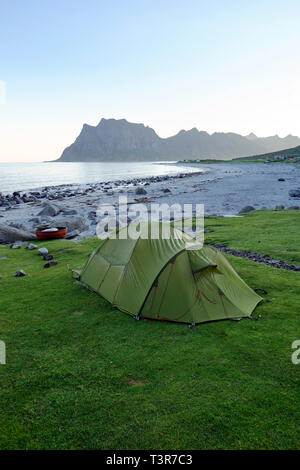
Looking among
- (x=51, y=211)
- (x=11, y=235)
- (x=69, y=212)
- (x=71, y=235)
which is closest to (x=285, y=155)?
(x=69, y=212)

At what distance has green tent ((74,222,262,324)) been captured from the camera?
7828 millimetres

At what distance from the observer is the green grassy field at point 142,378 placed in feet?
14.8

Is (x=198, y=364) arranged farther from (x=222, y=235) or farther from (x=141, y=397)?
(x=222, y=235)

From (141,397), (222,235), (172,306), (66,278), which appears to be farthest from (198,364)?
(222,235)

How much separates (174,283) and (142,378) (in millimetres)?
2821

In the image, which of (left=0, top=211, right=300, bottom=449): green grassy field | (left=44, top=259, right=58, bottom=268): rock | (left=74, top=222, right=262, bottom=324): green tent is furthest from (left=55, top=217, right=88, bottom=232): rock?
(left=74, top=222, right=262, bottom=324): green tent

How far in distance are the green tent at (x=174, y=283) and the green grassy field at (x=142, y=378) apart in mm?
357

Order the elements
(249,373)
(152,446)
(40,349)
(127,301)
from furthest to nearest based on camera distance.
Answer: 1. (127,301)
2. (40,349)
3. (249,373)
4. (152,446)

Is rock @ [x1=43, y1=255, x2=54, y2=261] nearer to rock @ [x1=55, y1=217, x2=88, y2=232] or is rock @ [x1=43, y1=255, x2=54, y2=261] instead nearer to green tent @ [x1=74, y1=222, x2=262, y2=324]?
green tent @ [x1=74, y1=222, x2=262, y2=324]

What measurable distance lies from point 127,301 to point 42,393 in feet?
11.2

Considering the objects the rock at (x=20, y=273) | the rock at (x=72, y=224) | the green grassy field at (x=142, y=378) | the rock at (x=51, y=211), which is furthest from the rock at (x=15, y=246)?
the rock at (x=51, y=211)

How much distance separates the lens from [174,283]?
7973mm

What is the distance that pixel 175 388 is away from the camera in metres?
5.42

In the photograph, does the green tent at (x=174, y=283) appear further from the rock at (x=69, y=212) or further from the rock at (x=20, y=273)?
the rock at (x=69, y=212)
